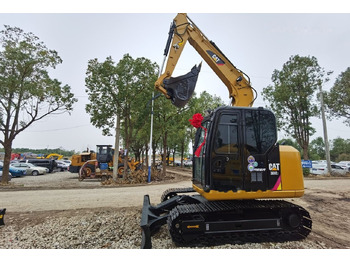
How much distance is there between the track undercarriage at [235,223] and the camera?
3961 mm

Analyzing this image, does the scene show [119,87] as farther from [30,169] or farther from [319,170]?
[319,170]

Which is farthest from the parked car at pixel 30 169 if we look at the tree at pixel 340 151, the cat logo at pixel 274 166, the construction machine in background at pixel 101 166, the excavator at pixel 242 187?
the tree at pixel 340 151

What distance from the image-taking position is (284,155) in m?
4.37

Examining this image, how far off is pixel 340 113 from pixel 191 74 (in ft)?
70.0

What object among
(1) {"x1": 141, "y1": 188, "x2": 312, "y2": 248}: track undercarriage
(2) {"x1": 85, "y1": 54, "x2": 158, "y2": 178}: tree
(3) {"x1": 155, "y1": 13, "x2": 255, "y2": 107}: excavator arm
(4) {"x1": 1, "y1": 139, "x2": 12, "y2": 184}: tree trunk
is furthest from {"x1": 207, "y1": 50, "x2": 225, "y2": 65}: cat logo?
(4) {"x1": 1, "y1": 139, "x2": 12, "y2": 184}: tree trunk

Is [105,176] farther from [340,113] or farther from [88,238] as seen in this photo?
[340,113]

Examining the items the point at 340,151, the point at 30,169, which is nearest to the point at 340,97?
the point at 30,169

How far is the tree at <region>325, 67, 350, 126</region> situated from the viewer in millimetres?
18938

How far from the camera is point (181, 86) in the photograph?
5.55 m

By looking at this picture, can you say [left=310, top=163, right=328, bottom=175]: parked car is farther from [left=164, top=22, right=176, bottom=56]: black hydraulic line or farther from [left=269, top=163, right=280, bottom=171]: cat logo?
[left=164, top=22, right=176, bottom=56]: black hydraulic line

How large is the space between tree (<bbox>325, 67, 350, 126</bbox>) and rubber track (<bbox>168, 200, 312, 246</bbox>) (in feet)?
66.3

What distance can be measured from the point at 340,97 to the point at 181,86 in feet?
68.9

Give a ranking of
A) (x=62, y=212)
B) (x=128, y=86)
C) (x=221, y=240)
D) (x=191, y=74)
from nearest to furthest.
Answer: (x=221, y=240)
(x=191, y=74)
(x=62, y=212)
(x=128, y=86)

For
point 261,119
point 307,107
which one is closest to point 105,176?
point 261,119
